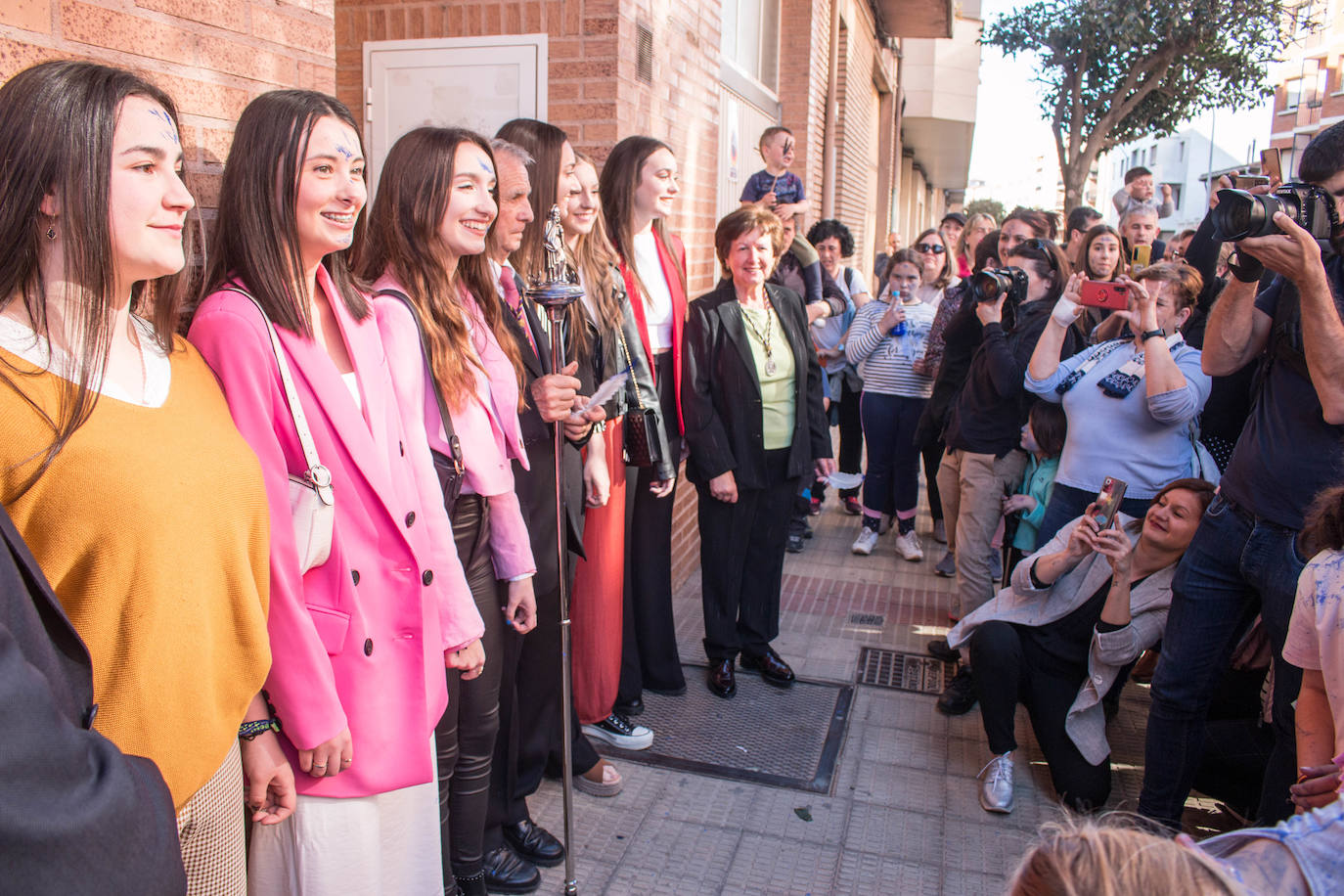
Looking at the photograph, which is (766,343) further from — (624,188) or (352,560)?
(352,560)

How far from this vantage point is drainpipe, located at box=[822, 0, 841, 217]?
401 inches

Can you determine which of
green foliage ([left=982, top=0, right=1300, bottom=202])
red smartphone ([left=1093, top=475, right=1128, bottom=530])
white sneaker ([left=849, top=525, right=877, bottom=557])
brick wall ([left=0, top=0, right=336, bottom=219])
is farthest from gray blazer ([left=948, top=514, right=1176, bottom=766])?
green foliage ([left=982, top=0, right=1300, bottom=202])

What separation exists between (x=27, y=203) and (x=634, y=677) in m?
2.99

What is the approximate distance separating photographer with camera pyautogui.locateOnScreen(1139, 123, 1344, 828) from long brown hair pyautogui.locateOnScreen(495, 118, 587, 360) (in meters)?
1.92

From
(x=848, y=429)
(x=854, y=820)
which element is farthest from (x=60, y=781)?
(x=848, y=429)

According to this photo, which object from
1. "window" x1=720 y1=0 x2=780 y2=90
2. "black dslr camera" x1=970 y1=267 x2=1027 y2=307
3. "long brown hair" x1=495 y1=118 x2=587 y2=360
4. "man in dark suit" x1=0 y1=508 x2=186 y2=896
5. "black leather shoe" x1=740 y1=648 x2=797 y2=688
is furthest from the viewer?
"window" x1=720 y1=0 x2=780 y2=90

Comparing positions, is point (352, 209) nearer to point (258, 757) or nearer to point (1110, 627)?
point (258, 757)

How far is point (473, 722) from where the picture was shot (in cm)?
263

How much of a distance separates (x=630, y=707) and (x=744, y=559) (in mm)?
838

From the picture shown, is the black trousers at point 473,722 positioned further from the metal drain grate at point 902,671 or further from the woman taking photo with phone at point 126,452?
the metal drain grate at point 902,671

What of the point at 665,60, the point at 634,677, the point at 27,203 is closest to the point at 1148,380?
the point at 634,677

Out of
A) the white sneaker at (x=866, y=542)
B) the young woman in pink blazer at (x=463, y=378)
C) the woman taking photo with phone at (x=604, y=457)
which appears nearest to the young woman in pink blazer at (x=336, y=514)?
the young woman in pink blazer at (x=463, y=378)

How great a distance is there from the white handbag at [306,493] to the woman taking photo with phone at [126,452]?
0.42ft

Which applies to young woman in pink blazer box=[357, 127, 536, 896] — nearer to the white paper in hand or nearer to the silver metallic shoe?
the white paper in hand
